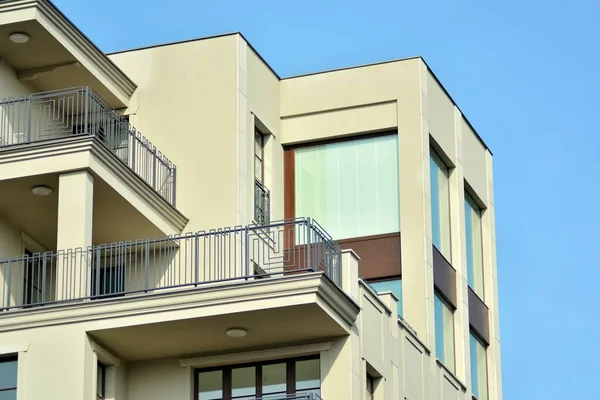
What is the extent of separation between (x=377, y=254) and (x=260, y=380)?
333 inches

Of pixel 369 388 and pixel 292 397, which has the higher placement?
pixel 369 388

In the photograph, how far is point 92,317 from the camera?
37125 mm

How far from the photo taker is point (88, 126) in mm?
43312

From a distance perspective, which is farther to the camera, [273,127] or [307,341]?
[273,127]

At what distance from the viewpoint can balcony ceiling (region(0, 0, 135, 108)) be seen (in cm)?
4131

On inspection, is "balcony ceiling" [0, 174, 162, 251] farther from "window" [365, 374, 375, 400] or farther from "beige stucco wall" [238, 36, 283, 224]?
"window" [365, 374, 375, 400]

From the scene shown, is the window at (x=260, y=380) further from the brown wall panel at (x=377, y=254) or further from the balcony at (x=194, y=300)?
the brown wall panel at (x=377, y=254)

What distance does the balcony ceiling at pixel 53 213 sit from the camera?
39.6 m

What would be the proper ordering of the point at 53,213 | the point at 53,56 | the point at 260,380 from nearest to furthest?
the point at 260,380 < the point at 53,213 < the point at 53,56

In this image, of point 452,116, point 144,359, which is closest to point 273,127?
point 452,116

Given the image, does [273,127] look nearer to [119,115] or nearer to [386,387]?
[119,115]

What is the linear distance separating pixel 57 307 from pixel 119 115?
8.05 m

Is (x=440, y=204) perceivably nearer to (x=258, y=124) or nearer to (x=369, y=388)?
(x=258, y=124)

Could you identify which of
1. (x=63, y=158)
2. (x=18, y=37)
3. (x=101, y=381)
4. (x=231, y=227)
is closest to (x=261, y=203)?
(x=231, y=227)
